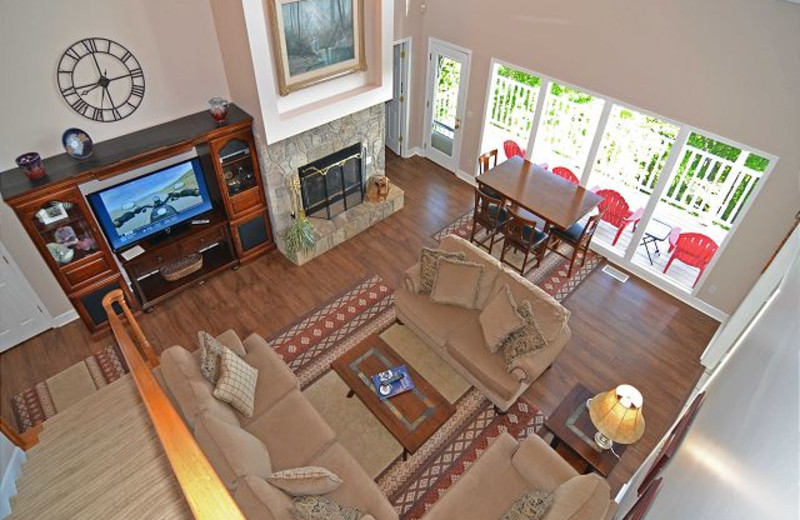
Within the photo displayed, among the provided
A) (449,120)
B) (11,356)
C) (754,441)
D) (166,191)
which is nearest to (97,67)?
(166,191)

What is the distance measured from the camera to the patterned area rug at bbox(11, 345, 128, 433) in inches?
188

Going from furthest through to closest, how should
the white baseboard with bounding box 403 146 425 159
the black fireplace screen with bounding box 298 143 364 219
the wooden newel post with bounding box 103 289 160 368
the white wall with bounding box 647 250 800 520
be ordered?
the white baseboard with bounding box 403 146 425 159
the black fireplace screen with bounding box 298 143 364 219
the wooden newel post with bounding box 103 289 160 368
the white wall with bounding box 647 250 800 520

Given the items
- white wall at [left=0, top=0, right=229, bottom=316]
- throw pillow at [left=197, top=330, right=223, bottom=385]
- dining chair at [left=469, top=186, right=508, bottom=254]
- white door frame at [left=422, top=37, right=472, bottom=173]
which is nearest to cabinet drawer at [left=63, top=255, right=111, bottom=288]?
white wall at [left=0, top=0, right=229, bottom=316]

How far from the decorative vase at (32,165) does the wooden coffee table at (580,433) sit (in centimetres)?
534

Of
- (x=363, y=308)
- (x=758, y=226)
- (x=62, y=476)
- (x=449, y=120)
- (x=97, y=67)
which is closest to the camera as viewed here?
(x=62, y=476)

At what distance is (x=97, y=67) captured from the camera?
4.77 metres

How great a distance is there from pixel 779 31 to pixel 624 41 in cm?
144

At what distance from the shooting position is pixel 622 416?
342cm

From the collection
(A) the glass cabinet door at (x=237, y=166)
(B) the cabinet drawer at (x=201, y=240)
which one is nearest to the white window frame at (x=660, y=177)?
(A) the glass cabinet door at (x=237, y=166)

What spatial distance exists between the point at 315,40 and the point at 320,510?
4837 mm

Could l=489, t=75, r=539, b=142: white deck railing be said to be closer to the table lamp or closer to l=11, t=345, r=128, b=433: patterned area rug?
the table lamp

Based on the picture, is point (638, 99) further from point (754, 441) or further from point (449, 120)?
point (754, 441)

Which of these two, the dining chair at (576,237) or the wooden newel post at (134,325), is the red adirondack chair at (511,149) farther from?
the wooden newel post at (134,325)

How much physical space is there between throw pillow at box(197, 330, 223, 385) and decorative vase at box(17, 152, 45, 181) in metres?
2.31
